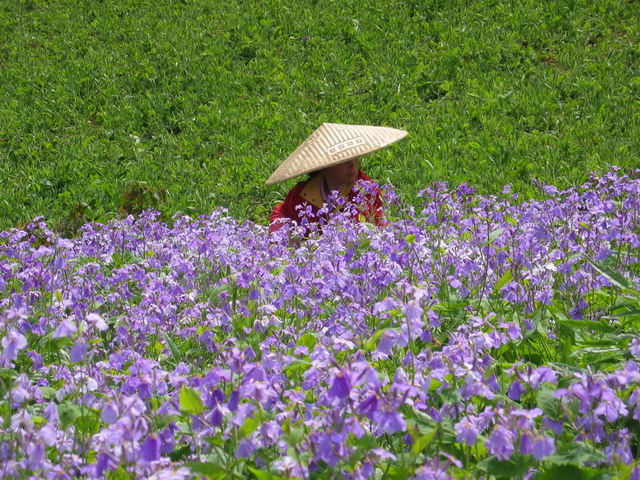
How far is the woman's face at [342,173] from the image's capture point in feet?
21.6

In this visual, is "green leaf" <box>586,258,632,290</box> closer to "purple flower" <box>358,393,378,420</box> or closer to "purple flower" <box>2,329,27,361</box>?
"purple flower" <box>358,393,378,420</box>

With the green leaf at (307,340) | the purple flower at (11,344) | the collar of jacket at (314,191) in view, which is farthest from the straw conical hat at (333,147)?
the purple flower at (11,344)

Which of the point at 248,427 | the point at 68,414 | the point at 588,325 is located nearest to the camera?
the point at 248,427

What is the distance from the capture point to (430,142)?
9.16 m

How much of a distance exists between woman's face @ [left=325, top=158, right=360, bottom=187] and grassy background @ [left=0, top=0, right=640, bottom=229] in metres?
1.43

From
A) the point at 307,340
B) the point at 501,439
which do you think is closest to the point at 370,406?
the point at 501,439

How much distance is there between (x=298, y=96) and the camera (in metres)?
11.3

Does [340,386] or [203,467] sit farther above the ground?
[340,386]

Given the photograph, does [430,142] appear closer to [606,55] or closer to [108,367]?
[606,55]

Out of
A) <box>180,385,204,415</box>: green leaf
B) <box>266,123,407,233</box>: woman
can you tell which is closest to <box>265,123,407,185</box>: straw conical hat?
<box>266,123,407,233</box>: woman

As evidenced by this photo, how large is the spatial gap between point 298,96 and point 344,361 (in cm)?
976

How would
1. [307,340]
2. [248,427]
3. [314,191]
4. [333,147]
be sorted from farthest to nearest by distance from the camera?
[314,191]
[333,147]
[307,340]
[248,427]

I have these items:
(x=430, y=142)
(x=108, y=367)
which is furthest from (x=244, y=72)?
(x=108, y=367)

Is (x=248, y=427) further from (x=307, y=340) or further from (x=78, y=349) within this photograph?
(x=307, y=340)
